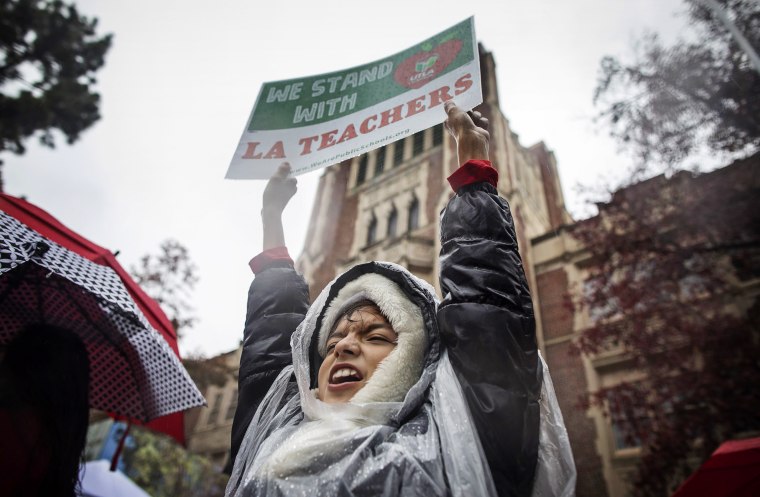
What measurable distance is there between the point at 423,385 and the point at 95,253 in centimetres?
237

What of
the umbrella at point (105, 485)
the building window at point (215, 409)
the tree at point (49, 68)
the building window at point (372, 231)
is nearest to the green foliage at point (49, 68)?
the tree at point (49, 68)

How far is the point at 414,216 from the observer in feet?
58.7

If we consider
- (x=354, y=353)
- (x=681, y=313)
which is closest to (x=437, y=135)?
(x=681, y=313)

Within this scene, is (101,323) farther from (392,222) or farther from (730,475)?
(392,222)

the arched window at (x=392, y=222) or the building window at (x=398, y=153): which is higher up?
the building window at (x=398, y=153)

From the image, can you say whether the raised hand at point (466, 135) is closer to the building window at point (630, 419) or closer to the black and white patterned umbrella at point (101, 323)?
the black and white patterned umbrella at point (101, 323)

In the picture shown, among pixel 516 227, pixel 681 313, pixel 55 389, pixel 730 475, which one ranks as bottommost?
pixel 730 475

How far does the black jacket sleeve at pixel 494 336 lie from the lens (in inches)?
46.5

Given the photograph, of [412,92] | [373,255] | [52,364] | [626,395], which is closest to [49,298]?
[52,364]

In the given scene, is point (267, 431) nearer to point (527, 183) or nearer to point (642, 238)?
point (642, 238)

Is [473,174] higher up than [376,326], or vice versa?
[473,174]

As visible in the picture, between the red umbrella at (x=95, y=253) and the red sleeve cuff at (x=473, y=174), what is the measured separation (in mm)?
2141

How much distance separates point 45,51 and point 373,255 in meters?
11.3

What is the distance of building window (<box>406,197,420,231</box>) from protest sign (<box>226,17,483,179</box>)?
1458cm
